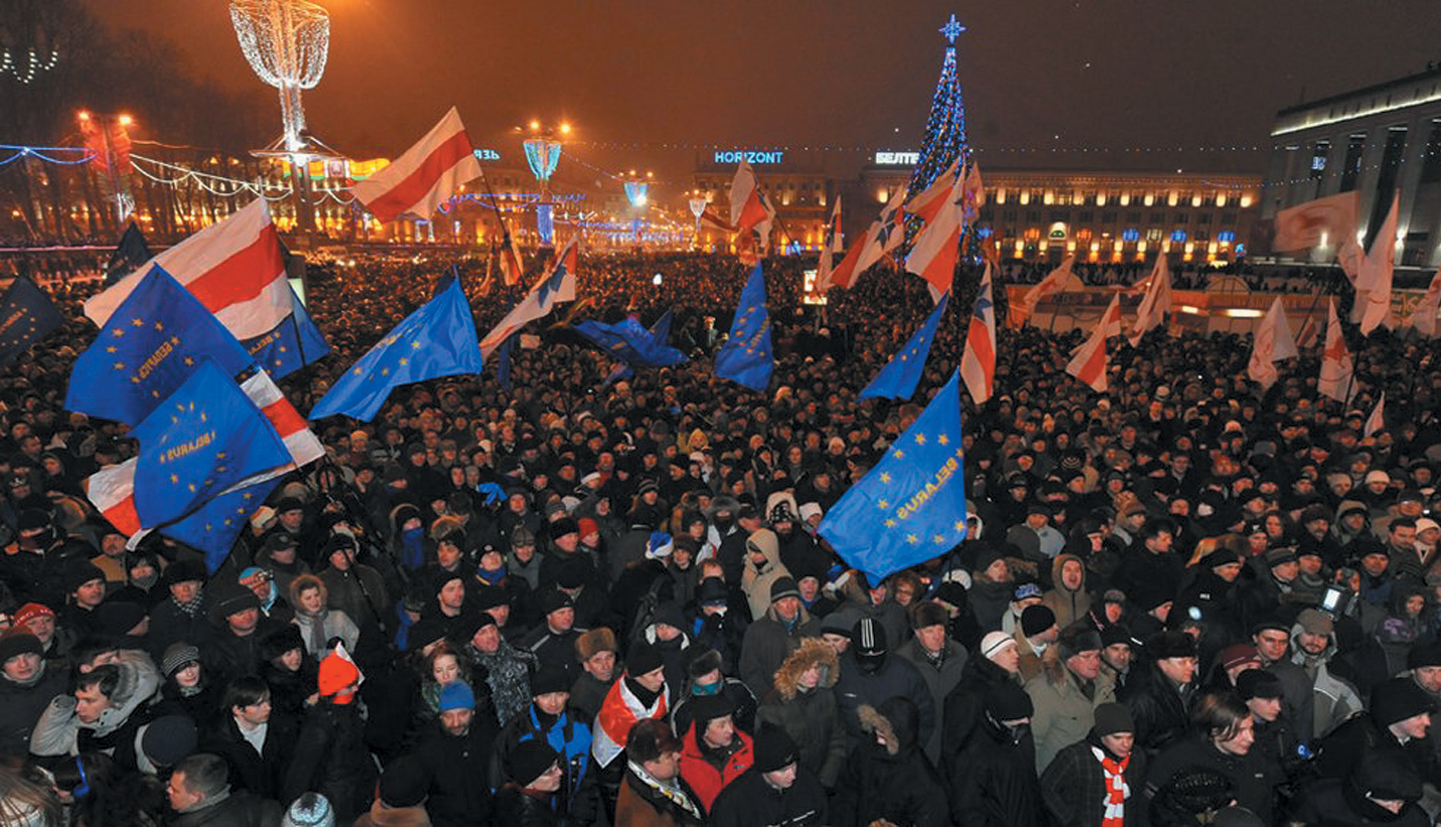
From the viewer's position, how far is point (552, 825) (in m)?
3.28

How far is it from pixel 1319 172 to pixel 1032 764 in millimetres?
77843

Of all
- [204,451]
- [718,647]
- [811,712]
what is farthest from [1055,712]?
[204,451]

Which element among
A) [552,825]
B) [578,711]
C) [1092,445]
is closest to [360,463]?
[578,711]

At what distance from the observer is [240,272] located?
6.66 meters

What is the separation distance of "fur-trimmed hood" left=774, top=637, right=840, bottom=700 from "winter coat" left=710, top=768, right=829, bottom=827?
0.61 m

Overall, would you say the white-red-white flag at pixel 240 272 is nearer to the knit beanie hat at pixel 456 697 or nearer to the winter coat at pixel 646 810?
the knit beanie hat at pixel 456 697

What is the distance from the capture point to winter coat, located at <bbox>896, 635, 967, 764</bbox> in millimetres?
4398

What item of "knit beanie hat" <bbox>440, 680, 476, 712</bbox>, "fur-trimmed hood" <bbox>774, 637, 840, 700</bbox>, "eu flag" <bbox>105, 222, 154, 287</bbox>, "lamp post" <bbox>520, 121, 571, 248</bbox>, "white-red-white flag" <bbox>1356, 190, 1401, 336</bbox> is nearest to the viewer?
"knit beanie hat" <bbox>440, 680, 476, 712</bbox>

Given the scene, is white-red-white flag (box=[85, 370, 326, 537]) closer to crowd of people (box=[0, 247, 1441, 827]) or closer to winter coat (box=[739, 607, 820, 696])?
crowd of people (box=[0, 247, 1441, 827])

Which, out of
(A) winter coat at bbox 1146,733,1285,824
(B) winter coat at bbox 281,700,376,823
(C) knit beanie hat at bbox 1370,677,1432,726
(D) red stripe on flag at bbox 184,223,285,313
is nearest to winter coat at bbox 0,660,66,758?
(B) winter coat at bbox 281,700,376,823

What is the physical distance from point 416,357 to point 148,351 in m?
1.82

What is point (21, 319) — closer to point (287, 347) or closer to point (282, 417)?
point (287, 347)

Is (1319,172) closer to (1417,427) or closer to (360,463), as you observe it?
(1417,427)

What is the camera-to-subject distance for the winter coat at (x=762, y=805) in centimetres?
320
